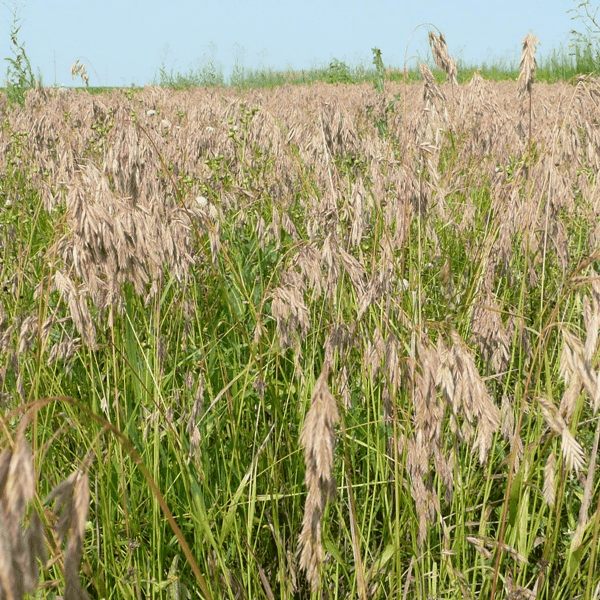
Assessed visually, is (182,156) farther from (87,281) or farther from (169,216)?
(87,281)

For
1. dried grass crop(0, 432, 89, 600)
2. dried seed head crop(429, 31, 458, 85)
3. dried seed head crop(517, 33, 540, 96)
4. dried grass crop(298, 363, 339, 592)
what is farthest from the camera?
dried seed head crop(429, 31, 458, 85)

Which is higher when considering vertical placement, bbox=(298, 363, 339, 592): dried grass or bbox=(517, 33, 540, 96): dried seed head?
bbox=(517, 33, 540, 96): dried seed head

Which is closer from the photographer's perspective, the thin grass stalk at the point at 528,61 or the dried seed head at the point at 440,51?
the thin grass stalk at the point at 528,61

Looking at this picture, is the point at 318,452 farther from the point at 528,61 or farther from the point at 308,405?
the point at 528,61

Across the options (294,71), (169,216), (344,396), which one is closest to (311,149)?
(169,216)

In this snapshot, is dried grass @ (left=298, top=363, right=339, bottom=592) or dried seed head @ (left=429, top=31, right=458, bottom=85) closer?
dried grass @ (left=298, top=363, right=339, bottom=592)

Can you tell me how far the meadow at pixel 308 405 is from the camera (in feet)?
4.36

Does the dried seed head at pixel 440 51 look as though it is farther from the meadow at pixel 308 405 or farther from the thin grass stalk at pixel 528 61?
the thin grass stalk at pixel 528 61

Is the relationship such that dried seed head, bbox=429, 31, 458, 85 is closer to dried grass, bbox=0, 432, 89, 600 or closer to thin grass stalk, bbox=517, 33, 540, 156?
thin grass stalk, bbox=517, 33, 540, 156

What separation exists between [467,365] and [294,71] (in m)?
26.5

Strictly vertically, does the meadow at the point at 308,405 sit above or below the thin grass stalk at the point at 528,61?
below

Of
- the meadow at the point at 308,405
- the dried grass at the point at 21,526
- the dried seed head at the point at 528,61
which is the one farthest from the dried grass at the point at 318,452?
the dried seed head at the point at 528,61

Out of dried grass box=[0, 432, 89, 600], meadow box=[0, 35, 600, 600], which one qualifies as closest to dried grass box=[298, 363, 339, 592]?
meadow box=[0, 35, 600, 600]

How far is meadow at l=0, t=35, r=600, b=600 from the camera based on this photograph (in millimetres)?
1328
